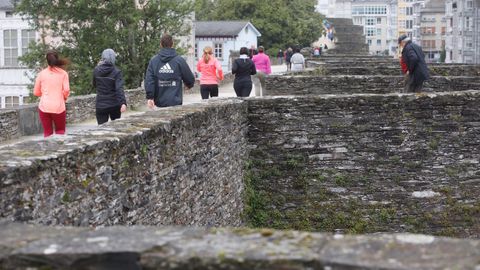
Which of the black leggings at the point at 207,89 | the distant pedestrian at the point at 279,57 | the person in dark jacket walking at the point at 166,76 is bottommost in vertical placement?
the black leggings at the point at 207,89

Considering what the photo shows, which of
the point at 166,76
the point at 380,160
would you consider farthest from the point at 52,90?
the point at 380,160

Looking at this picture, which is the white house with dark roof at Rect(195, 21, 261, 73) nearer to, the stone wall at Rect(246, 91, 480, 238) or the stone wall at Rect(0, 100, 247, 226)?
the stone wall at Rect(246, 91, 480, 238)

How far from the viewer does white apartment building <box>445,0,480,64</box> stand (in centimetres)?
9662

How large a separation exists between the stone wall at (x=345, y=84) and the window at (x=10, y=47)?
127ft

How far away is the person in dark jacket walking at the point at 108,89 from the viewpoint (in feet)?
40.3

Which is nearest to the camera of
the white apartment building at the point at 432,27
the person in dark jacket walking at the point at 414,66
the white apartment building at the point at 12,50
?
the person in dark jacket walking at the point at 414,66

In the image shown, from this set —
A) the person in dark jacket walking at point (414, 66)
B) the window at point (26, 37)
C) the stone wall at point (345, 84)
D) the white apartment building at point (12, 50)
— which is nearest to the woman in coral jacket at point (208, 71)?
the stone wall at point (345, 84)

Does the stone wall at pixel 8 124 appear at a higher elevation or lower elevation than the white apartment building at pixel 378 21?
lower

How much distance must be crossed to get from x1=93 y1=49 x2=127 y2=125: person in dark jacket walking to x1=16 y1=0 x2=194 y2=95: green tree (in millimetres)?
27533

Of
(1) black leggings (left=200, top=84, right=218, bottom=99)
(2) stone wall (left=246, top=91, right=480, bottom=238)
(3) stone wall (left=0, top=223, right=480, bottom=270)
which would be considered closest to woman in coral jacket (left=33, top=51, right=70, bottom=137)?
(2) stone wall (left=246, top=91, right=480, bottom=238)

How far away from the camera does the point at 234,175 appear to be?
38.2 ft

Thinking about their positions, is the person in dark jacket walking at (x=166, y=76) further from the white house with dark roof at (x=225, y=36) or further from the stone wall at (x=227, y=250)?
the white house with dark roof at (x=225, y=36)

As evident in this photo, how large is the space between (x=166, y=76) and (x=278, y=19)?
238ft

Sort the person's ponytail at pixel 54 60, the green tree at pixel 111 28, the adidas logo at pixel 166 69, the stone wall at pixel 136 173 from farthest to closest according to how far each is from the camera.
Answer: the green tree at pixel 111 28 → the adidas logo at pixel 166 69 → the person's ponytail at pixel 54 60 → the stone wall at pixel 136 173
